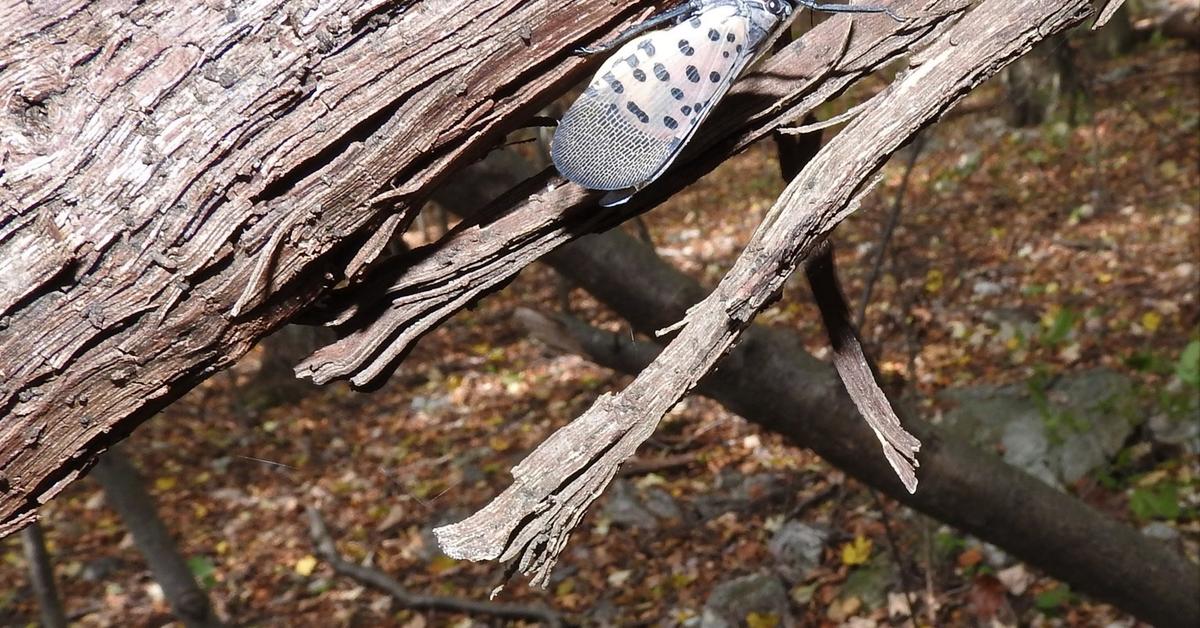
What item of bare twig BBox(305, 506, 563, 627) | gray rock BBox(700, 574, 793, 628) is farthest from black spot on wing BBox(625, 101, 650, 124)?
bare twig BBox(305, 506, 563, 627)

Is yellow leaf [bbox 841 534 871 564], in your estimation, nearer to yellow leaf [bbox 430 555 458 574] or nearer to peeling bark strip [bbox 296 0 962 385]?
yellow leaf [bbox 430 555 458 574]

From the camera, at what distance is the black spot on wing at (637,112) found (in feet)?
4.86

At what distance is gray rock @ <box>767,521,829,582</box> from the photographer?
13.6 feet

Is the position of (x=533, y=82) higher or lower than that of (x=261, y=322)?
higher

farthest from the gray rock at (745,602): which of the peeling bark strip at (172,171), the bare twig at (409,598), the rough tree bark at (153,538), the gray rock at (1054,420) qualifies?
the peeling bark strip at (172,171)

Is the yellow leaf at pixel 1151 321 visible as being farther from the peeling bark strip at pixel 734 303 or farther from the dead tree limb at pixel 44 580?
the dead tree limb at pixel 44 580

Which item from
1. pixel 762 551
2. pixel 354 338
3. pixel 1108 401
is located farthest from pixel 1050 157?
pixel 354 338

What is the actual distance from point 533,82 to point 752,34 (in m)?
0.39

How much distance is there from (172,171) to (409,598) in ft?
11.4

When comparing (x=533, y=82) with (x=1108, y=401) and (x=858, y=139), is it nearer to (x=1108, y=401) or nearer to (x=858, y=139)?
(x=858, y=139)

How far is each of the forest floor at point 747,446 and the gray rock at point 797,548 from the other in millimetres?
46

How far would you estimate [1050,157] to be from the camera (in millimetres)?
7527

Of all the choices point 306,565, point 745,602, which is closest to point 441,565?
point 306,565

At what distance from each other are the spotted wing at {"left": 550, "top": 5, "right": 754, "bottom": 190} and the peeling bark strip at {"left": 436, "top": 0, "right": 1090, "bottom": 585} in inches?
8.4
